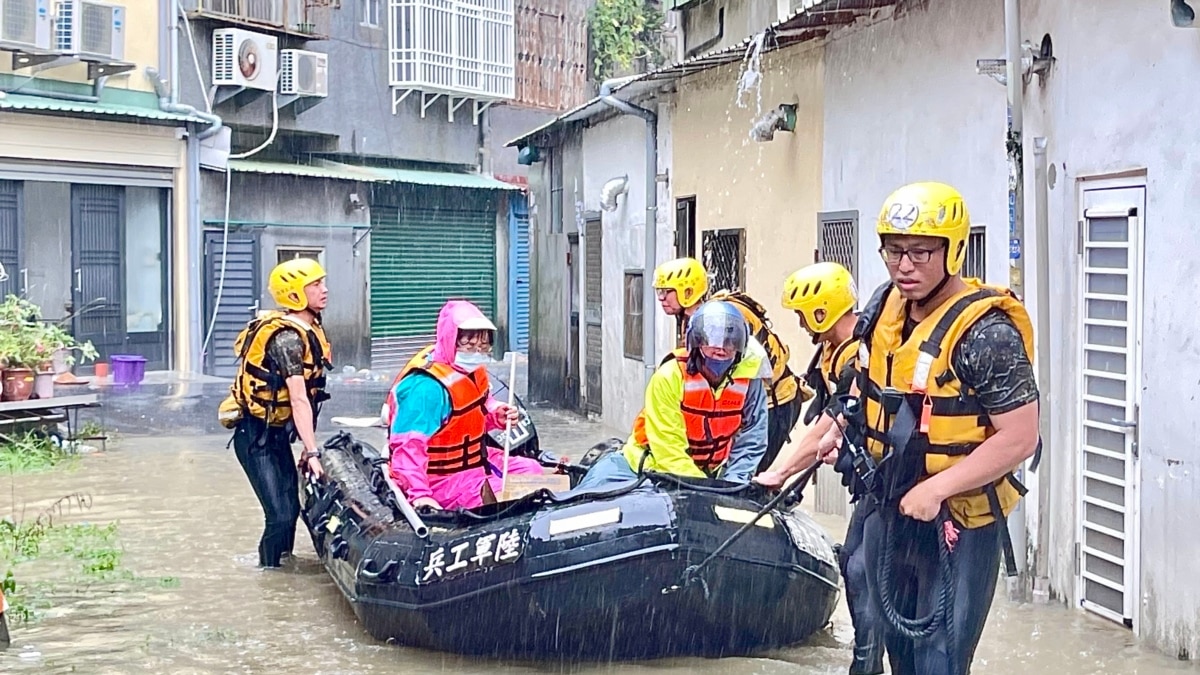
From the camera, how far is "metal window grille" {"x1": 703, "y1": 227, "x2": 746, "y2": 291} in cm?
1218

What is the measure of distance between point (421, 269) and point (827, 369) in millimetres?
20136

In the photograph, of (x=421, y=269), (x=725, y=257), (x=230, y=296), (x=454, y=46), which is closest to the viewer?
(x=725, y=257)

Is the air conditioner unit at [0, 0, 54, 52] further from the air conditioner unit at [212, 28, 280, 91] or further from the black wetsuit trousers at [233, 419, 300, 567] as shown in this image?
the black wetsuit trousers at [233, 419, 300, 567]

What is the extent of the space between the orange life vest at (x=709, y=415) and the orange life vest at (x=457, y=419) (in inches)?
41.4

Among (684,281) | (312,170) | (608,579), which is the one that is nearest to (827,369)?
(608,579)

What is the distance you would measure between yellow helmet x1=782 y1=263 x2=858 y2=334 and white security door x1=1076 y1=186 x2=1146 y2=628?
1.27 meters

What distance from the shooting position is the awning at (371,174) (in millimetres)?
22328

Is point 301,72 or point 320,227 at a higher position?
point 301,72

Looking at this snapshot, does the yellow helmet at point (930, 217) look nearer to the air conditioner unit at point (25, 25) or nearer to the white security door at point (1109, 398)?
the white security door at point (1109, 398)

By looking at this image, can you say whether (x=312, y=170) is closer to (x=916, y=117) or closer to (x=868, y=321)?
(x=916, y=117)

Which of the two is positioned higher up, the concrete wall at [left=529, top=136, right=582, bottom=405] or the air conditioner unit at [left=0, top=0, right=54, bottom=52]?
the air conditioner unit at [left=0, top=0, right=54, bottom=52]

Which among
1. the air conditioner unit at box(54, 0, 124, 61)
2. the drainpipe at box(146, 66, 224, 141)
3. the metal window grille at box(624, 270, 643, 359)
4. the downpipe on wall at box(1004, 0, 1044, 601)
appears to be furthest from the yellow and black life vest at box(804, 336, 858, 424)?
the drainpipe at box(146, 66, 224, 141)

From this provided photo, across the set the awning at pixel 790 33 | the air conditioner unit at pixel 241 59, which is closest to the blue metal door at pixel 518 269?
the air conditioner unit at pixel 241 59

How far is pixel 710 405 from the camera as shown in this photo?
271 inches
